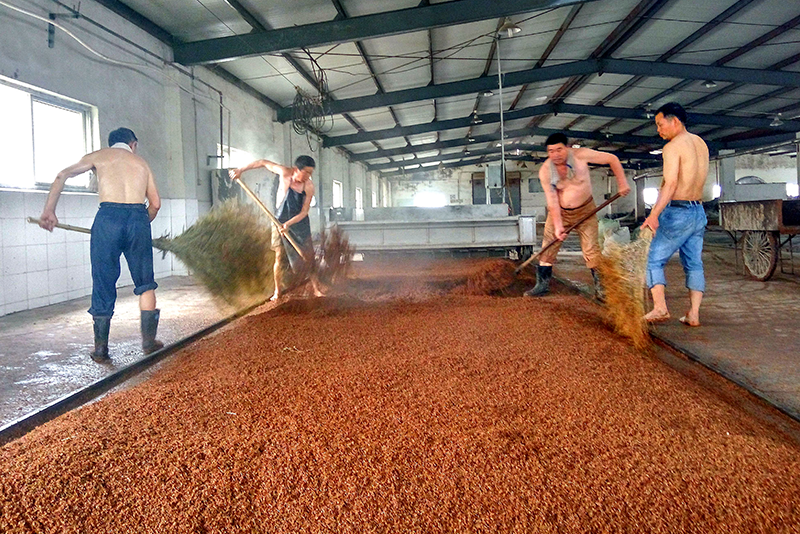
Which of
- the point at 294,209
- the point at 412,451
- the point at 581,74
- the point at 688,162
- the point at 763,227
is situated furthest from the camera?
the point at 581,74

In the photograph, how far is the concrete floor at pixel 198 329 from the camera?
93.7 inches

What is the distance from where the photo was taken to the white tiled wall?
14.7 feet

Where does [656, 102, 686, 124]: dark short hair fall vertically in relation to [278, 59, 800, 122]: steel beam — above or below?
below

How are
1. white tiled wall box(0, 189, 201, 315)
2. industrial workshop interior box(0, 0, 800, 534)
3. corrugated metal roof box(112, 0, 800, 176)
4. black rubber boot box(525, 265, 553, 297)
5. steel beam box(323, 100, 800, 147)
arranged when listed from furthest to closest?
steel beam box(323, 100, 800, 147), corrugated metal roof box(112, 0, 800, 176), black rubber boot box(525, 265, 553, 297), white tiled wall box(0, 189, 201, 315), industrial workshop interior box(0, 0, 800, 534)

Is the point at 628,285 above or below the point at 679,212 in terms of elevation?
below

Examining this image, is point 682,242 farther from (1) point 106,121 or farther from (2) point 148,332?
(1) point 106,121

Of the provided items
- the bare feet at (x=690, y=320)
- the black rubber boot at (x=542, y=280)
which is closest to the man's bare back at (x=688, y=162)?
the bare feet at (x=690, y=320)

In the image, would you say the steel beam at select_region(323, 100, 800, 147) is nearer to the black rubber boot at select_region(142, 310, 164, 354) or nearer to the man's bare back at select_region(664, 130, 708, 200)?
the man's bare back at select_region(664, 130, 708, 200)

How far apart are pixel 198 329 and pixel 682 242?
12.6 ft

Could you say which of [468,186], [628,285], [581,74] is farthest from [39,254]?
[468,186]

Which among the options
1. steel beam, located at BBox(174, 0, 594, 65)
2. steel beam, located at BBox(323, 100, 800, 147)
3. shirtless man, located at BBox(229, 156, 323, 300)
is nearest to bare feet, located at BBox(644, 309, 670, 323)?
shirtless man, located at BBox(229, 156, 323, 300)

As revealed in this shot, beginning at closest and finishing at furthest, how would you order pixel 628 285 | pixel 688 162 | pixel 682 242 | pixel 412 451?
pixel 412 451, pixel 628 285, pixel 688 162, pixel 682 242

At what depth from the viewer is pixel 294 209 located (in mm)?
4965

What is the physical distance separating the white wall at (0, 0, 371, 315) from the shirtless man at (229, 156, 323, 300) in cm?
105
